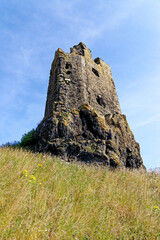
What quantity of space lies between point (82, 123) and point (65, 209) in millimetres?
5192

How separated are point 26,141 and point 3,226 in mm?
6903

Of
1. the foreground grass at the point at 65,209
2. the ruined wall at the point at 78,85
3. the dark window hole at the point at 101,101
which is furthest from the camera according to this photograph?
the dark window hole at the point at 101,101

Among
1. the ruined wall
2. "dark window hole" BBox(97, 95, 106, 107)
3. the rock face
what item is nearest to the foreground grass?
the rock face

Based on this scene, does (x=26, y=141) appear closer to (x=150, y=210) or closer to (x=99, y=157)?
(x=99, y=157)

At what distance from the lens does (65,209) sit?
278 centimetres

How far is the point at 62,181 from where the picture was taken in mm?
3848

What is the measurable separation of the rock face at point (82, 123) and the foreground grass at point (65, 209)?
245cm

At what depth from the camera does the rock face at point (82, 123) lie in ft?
23.2

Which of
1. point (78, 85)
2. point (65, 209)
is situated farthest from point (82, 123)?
point (65, 209)

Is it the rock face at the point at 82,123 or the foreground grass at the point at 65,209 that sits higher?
the rock face at the point at 82,123

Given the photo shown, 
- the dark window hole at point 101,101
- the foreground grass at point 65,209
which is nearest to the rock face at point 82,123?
the dark window hole at point 101,101

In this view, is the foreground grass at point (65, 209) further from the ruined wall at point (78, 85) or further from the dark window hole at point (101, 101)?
the dark window hole at point (101, 101)

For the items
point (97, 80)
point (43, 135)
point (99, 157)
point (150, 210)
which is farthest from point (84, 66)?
point (150, 210)

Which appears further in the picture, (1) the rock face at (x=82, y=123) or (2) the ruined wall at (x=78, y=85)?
(2) the ruined wall at (x=78, y=85)
